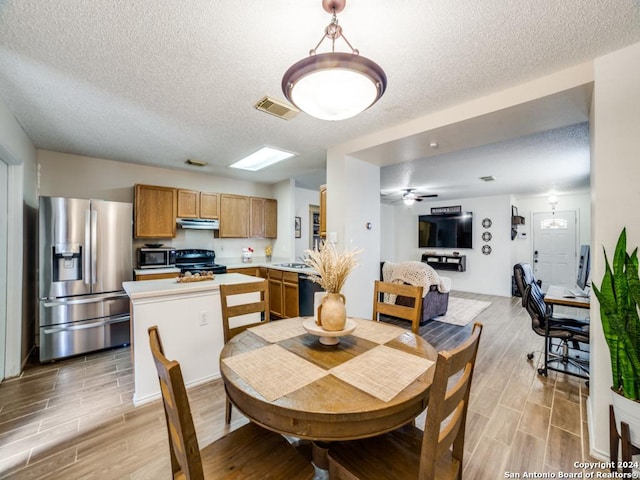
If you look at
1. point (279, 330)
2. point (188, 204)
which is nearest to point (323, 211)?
point (188, 204)

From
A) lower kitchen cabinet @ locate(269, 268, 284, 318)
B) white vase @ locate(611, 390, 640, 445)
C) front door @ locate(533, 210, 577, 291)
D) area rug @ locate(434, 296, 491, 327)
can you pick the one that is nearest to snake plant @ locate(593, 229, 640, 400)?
white vase @ locate(611, 390, 640, 445)

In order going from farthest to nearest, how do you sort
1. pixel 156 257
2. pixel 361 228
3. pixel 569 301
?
1. pixel 156 257
2. pixel 361 228
3. pixel 569 301

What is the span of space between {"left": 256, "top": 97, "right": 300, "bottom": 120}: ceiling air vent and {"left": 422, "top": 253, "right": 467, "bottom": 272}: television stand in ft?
21.1

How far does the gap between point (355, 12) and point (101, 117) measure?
2592 millimetres

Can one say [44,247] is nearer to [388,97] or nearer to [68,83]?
[68,83]

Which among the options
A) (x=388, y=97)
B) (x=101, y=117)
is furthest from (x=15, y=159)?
(x=388, y=97)

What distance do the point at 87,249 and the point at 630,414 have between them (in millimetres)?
4753

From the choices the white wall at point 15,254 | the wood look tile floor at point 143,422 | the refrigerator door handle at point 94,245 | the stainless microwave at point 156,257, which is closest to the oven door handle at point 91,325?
the white wall at point 15,254

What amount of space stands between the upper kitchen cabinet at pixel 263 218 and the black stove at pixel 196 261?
0.91 meters

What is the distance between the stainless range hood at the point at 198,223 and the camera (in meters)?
4.35

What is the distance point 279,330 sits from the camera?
175 centimetres

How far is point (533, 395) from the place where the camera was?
2396 mm

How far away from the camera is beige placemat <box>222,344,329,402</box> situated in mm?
1079

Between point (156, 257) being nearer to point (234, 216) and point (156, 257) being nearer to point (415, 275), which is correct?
point (234, 216)
